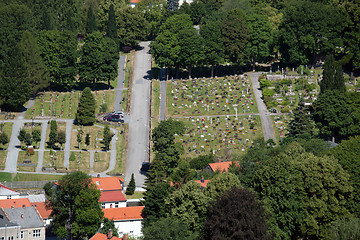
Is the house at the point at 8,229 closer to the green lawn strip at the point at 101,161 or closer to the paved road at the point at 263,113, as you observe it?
the green lawn strip at the point at 101,161

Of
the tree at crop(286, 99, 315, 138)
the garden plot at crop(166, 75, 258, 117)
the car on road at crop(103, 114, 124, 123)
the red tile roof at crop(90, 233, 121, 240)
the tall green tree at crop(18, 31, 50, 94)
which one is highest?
the tall green tree at crop(18, 31, 50, 94)

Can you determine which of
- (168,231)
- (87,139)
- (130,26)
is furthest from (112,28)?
(168,231)

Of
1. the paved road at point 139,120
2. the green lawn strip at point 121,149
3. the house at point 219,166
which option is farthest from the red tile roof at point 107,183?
the house at point 219,166

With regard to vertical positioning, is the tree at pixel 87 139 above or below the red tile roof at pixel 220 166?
above

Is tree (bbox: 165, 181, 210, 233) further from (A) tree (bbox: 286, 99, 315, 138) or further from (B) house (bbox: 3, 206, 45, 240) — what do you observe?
(A) tree (bbox: 286, 99, 315, 138)

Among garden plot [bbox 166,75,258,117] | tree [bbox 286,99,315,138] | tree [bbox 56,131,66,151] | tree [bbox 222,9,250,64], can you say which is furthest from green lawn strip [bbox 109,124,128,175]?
tree [bbox 222,9,250,64]

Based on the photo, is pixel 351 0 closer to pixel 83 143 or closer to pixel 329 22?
pixel 329 22

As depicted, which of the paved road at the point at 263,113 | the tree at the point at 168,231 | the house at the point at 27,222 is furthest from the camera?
the paved road at the point at 263,113
